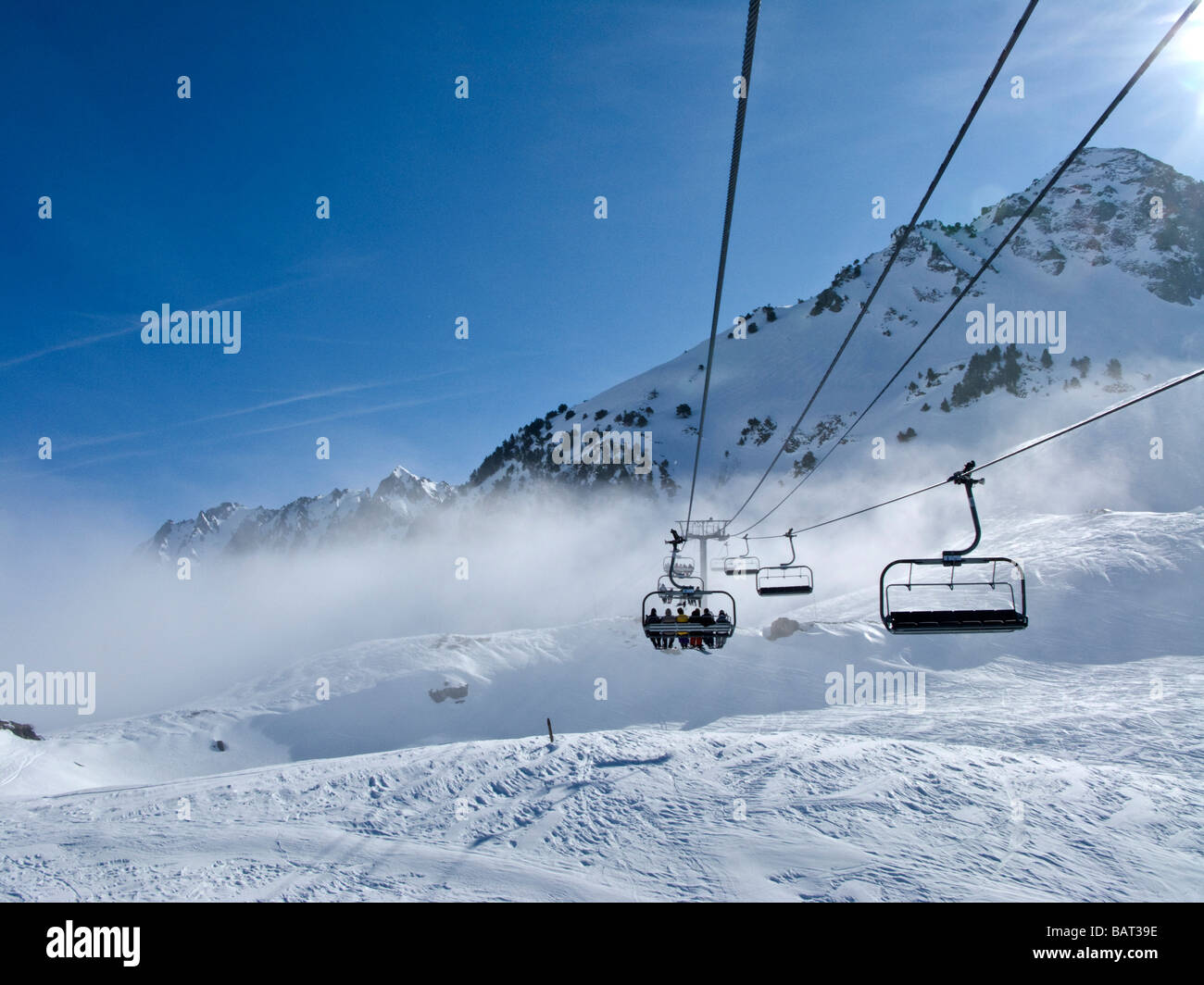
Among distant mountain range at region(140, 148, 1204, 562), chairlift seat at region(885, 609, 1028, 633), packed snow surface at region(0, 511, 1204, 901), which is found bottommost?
packed snow surface at region(0, 511, 1204, 901)

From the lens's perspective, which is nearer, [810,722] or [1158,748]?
[1158,748]

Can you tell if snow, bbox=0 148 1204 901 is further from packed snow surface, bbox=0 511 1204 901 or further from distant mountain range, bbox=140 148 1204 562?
distant mountain range, bbox=140 148 1204 562

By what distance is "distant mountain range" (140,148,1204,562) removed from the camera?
112 m

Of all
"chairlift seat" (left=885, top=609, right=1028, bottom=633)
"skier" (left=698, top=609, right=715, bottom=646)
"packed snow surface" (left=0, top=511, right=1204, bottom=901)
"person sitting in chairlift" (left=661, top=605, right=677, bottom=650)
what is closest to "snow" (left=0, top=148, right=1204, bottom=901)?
"packed snow surface" (left=0, top=511, right=1204, bottom=901)

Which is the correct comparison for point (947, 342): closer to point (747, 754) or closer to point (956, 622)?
point (747, 754)

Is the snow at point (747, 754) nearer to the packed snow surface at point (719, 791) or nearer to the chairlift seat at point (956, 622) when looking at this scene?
the packed snow surface at point (719, 791)

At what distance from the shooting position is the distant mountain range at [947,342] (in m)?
112

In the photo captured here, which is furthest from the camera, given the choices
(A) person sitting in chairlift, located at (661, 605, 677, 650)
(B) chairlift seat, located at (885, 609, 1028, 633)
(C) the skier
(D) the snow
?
(D) the snow

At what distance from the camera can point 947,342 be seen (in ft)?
434

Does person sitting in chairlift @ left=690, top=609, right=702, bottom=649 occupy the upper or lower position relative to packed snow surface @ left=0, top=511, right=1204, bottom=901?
upper

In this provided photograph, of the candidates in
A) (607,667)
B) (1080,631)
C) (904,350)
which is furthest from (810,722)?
(904,350)

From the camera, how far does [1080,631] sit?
140 feet
